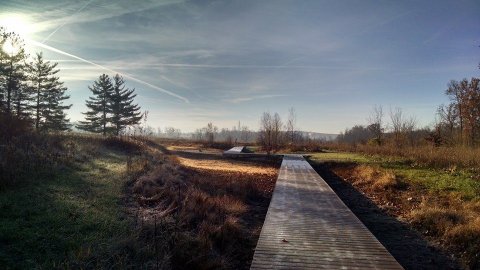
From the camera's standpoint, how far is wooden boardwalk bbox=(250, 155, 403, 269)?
557 cm

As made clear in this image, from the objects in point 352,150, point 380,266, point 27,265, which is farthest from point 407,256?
point 352,150

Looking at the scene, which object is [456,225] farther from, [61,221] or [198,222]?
[61,221]

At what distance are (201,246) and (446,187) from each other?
1000 centimetres

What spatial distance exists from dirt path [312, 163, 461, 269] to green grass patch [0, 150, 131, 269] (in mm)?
5608

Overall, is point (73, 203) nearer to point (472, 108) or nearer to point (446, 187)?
point (446, 187)

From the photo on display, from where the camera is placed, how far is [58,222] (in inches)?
246

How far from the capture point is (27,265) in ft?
15.2

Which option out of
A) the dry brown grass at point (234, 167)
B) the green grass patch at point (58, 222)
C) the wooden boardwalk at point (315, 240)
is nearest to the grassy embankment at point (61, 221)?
the green grass patch at point (58, 222)

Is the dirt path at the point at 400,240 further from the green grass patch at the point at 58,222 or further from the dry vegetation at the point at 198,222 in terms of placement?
the green grass patch at the point at 58,222

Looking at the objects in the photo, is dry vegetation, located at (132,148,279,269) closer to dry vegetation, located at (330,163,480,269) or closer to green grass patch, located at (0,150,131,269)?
green grass patch, located at (0,150,131,269)

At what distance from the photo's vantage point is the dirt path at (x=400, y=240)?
7116 mm

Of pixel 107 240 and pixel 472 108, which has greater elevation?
pixel 472 108

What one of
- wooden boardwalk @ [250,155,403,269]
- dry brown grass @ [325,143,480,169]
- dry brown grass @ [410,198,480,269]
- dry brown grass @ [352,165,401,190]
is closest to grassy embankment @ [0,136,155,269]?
wooden boardwalk @ [250,155,403,269]

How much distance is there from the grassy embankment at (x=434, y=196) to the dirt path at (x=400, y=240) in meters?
0.29
